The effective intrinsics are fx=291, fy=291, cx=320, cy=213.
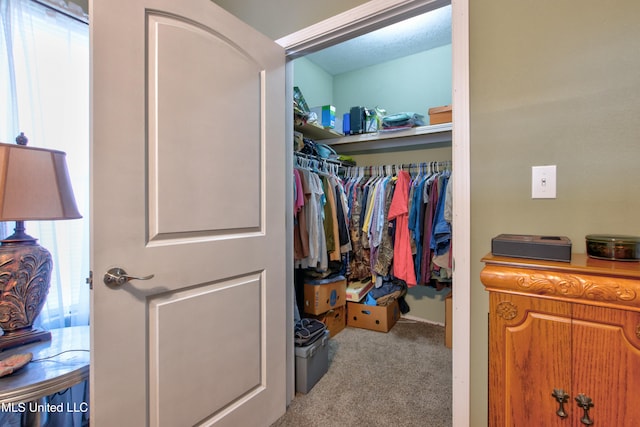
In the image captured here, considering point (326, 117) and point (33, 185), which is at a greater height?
point (326, 117)

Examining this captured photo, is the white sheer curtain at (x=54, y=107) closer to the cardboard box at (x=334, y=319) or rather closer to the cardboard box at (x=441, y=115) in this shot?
the cardboard box at (x=334, y=319)

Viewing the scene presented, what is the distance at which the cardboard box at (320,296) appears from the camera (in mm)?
2406

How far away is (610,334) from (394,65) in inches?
121

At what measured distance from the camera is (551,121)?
958 millimetres

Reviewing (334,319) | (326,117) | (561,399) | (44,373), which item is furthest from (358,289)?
(44,373)

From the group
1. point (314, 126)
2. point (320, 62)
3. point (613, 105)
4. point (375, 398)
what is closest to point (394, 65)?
point (320, 62)

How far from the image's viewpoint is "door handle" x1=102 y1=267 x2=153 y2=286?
88 cm

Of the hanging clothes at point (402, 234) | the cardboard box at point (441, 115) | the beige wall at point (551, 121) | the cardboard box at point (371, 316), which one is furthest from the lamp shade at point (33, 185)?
the cardboard box at point (441, 115)

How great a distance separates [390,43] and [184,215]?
262cm

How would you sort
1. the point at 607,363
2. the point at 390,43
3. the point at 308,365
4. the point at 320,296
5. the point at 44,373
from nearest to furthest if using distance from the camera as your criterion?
the point at 607,363, the point at 44,373, the point at 308,365, the point at 320,296, the point at 390,43

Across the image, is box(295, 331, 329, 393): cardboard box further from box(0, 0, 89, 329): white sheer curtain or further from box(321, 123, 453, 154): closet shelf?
box(321, 123, 453, 154): closet shelf

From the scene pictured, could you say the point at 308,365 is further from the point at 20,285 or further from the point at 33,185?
the point at 33,185

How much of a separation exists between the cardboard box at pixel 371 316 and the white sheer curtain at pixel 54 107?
202cm

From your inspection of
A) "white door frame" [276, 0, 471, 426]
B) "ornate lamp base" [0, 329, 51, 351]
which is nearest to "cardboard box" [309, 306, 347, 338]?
"white door frame" [276, 0, 471, 426]
